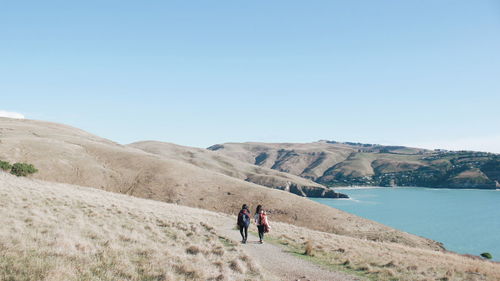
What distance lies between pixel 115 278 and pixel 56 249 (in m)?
3.09

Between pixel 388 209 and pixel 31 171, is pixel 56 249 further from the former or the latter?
pixel 388 209

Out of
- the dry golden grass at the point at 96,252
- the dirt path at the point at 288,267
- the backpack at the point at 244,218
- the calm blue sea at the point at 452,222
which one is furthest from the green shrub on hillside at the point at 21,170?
the calm blue sea at the point at 452,222

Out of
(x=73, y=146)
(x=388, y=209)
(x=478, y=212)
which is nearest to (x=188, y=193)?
(x=73, y=146)

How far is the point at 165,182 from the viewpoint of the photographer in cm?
9400

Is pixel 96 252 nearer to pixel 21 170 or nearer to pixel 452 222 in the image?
pixel 21 170

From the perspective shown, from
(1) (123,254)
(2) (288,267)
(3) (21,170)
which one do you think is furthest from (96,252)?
(3) (21,170)

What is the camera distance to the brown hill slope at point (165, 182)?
80.0 meters

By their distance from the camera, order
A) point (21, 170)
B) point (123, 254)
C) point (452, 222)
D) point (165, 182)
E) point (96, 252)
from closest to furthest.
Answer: point (96, 252), point (123, 254), point (21, 170), point (165, 182), point (452, 222)

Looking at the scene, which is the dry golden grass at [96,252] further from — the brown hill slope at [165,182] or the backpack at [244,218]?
A: the brown hill slope at [165,182]

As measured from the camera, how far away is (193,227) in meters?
24.1

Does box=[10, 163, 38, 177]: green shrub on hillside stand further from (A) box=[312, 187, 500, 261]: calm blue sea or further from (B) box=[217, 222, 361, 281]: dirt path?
(A) box=[312, 187, 500, 261]: calm blue sea

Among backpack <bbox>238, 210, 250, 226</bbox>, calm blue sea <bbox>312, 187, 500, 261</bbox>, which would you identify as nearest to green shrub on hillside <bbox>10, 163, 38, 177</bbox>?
backpack <bbox>238, 210, 250, 226</bbox>

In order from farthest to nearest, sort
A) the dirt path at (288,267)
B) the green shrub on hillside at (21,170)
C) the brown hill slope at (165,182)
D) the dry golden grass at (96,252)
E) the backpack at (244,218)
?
the brown hill slope at (165,182) → the green shrub on hillside at (21,170) → the backpack at (244,218) → the dirt path at (288,267) → the dry golden grass at (96,252)

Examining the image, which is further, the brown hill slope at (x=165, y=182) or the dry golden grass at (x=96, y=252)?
the brown hill slope at (x=165, y=182)
